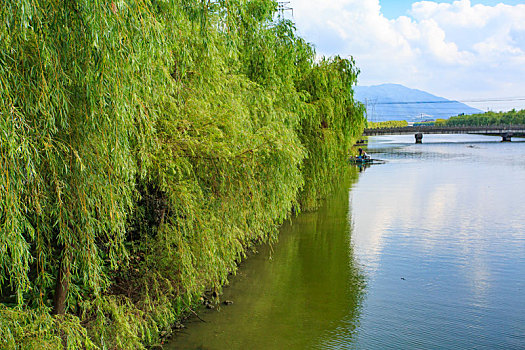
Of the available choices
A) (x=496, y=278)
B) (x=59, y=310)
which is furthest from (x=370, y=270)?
(x=59, y=310)

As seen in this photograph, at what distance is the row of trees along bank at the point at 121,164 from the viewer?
5.25 meters

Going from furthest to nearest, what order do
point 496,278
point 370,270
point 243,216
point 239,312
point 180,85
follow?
point 370,270 < point 496,278 < point 239,312 < point 243,216 < point 180,85

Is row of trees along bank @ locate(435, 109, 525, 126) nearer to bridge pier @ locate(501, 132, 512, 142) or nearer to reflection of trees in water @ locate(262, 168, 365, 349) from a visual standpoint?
bridge pier @ locate(501, 132, 512, 142)

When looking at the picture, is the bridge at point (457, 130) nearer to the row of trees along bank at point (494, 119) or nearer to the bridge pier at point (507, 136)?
the bridge pier at point (507, 136)

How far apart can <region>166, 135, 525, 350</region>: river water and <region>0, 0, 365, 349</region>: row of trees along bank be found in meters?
1.75

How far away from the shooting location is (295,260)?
14547mm

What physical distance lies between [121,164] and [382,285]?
847cm

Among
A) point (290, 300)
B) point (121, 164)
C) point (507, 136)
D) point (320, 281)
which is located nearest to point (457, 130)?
point (507, 136)

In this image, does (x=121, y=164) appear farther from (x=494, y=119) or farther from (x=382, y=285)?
(x=494, y=119)

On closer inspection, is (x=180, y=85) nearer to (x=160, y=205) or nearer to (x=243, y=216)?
(x=160, y=205)

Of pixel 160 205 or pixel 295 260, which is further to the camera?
pixel 295 260

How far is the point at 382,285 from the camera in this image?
12328 mm

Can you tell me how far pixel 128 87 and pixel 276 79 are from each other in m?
7.87

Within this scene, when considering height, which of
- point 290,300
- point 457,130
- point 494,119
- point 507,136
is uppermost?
point 494,119
